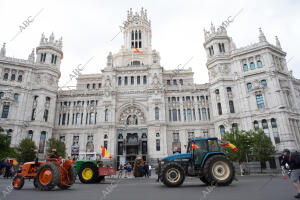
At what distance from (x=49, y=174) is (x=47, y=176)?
0.24 meters

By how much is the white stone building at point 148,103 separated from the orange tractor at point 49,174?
30.5m

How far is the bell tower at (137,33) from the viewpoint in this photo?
6072 centimetres

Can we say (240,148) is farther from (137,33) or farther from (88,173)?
(137,33)

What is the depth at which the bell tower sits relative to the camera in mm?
60719

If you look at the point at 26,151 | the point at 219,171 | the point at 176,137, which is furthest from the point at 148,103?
the point at 219,171

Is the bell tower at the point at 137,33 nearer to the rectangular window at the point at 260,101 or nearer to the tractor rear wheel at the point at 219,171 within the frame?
the rectangular window at the point at 260,101

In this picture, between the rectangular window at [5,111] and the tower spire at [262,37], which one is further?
the tower spire at [262,37]

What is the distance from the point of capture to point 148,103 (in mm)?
44688

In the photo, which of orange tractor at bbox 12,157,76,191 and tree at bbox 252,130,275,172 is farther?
tree at bbox 252,130,275,172

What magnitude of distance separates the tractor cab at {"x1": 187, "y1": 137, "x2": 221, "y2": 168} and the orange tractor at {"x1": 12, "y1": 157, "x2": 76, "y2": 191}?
24.7 ft

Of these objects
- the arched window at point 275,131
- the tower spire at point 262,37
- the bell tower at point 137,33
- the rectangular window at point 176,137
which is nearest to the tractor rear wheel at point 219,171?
the arched window at point 275,131

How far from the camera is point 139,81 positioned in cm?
4809

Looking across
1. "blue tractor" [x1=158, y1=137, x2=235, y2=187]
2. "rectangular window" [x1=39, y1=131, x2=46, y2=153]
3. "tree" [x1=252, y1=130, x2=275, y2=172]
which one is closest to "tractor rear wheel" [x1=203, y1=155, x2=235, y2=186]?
"blue tractor" [x1=158, y1=137, x2=235, y2=187]

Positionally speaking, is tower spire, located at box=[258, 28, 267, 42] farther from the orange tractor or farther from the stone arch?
the orange tractor
